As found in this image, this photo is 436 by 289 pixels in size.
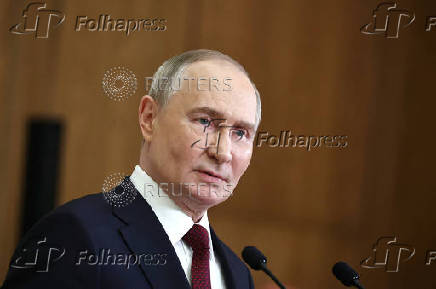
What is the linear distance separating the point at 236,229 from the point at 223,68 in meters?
2.65

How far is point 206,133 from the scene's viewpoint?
5.69 feet

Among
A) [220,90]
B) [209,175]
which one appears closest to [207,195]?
[209,175]

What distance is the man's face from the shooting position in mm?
1742

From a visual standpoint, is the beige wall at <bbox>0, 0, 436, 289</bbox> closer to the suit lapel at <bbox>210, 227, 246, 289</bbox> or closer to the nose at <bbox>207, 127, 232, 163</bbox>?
the suit lapel at <bbox>210, 227, 246, 289</bbox>

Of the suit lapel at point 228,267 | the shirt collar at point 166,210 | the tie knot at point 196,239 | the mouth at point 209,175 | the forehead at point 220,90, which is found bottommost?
the suit lapel at point 228,267

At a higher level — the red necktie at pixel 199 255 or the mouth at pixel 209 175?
the mouth at pixel 209 175

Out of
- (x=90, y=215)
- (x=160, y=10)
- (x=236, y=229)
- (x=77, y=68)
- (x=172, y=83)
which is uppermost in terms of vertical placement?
(x=160, y=10)

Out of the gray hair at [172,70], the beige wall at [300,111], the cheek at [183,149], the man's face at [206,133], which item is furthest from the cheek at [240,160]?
the beige wall at [300,111]

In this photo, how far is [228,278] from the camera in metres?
1.95

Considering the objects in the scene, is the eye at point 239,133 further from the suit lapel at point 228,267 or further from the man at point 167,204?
the suit lapel at point 228,267

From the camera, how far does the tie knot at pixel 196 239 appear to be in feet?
6.09

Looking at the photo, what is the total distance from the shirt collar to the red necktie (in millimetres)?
33

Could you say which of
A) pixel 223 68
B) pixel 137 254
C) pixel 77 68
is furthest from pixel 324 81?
pixel 137 254

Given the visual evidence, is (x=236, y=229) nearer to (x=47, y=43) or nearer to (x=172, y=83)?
(x=47, y=43)
